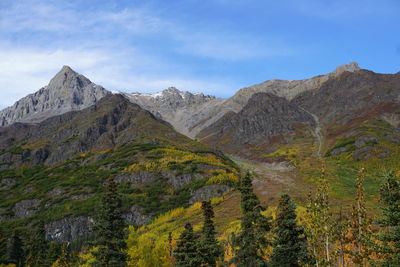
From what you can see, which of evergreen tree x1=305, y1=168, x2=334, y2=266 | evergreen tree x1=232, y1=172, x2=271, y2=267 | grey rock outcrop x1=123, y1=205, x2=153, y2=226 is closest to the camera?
evergreen tree x1=305, y1=168, x2=334, y2=266

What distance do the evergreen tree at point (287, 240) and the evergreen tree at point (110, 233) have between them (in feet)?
51.2

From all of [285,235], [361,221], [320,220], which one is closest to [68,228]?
[285,235]

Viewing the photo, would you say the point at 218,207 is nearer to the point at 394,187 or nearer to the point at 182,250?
the point at 182,250

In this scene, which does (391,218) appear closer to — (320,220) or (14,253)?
(320,220)

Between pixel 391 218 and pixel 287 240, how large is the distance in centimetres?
966

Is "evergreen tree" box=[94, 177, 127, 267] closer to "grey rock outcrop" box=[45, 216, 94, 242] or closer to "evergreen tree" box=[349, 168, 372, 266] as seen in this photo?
"evergreen tree" box=[349, 168, 372, 266]

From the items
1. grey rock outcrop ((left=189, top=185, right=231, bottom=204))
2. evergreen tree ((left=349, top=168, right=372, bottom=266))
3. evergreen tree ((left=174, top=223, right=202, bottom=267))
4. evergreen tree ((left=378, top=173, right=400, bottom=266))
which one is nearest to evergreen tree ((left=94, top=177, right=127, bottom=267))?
evergreen tree ((left=174, top=223, right=202, bottom=267))

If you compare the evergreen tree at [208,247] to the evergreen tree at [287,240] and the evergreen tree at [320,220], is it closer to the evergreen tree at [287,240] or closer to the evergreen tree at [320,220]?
the evergreen tree at [287,240]

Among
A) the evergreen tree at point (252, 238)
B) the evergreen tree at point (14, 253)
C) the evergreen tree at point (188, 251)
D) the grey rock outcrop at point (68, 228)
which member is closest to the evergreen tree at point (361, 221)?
the evergreen tree at point (252, 238)

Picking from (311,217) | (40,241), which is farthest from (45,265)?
(311,217)

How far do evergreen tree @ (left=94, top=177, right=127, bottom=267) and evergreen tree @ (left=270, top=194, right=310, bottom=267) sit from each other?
51.2 ft

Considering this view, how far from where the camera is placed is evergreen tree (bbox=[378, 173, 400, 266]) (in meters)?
20.5

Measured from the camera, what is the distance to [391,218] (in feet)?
69.4

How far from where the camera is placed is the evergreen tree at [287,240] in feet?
92.9
